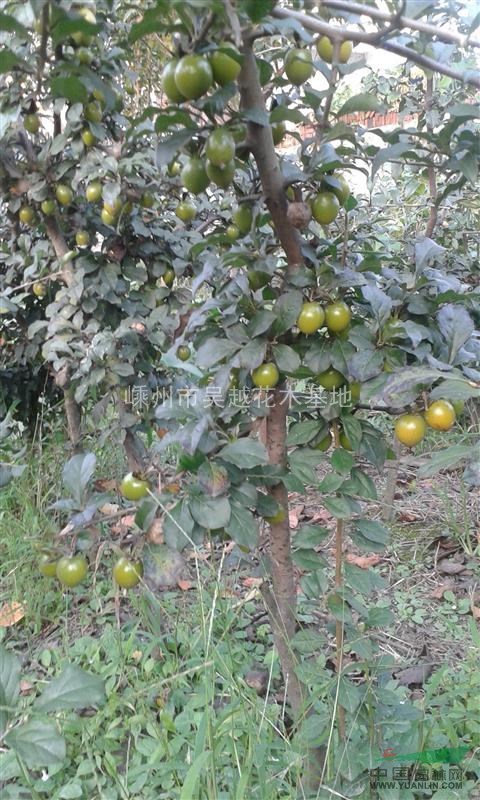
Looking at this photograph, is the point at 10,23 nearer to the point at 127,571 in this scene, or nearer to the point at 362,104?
the point at 362,104

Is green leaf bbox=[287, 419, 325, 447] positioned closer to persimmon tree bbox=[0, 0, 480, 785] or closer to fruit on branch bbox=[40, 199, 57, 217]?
persimmon tree bbox=[0, 0, 480, 785]

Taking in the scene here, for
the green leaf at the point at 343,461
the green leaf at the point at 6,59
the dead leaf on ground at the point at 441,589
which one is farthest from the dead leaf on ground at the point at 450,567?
the green leaf at the point at 6,59

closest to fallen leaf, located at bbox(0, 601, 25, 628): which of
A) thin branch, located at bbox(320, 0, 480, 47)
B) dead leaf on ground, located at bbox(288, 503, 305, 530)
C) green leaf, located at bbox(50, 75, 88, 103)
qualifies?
dead leaf on ground, located at bbox(288, 503, 305, 530)

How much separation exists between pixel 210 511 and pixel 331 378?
28cm

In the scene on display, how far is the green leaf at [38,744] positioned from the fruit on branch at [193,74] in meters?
0.67

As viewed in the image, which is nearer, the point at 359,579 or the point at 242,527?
the point at 242,527

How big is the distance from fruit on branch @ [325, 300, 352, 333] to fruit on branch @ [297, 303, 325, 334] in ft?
0.06

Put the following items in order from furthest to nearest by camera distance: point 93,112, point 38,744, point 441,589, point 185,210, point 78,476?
point 441,589
point 185,210
point 93,112
point 78,476
point 38,744

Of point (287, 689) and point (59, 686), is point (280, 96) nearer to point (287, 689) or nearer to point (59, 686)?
point (59, 686)

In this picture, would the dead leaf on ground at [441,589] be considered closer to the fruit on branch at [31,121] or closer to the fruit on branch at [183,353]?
the fruit on branch at [183,353]

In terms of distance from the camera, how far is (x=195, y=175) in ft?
2.58

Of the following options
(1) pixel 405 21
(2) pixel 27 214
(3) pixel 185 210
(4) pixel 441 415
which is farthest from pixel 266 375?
(2) pixel 27 214

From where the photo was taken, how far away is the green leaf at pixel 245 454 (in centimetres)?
83

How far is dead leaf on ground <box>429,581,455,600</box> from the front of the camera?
1.79 m
